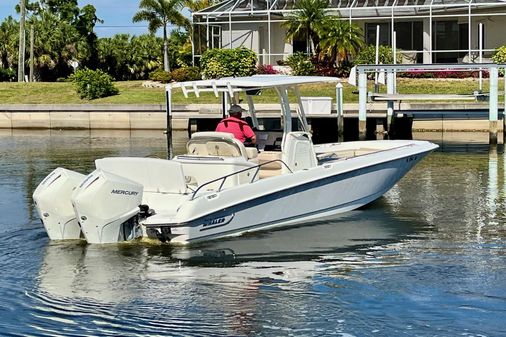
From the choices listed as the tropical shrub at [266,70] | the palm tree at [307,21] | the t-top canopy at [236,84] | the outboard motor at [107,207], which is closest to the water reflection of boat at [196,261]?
the outboard motor at [107,207]

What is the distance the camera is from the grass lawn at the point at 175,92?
3616cm

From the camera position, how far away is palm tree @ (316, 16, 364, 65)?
127 feet

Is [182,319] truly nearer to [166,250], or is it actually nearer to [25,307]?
[25,307]

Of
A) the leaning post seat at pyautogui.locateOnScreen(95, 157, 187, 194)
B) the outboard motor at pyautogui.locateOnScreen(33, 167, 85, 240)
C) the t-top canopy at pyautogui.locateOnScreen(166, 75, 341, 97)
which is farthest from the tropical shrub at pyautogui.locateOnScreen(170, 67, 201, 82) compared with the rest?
the outboard motor at pyautogui.locateOnScreen(33, 167, 85, 240)

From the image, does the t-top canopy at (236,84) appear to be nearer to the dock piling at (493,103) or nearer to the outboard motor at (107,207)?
the outboard motor at (107,207)

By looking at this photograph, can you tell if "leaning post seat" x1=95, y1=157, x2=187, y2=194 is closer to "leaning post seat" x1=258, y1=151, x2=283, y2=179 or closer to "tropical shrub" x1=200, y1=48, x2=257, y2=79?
"leaning post seat" x1=258, y1=151, x2=283, y2=179

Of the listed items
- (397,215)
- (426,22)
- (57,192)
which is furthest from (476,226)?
(426,22)

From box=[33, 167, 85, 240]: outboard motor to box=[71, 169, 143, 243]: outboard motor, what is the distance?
1.41ft

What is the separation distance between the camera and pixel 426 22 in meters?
41.5

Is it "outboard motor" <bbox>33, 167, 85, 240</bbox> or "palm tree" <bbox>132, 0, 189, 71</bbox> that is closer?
"outboard motor" <bbox>33, 167, 85, 240</bbox>

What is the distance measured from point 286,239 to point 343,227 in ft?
4.16

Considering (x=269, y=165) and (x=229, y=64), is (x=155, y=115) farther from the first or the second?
(x=269, y=165)

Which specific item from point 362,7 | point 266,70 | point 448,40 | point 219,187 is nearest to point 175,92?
point 266,70

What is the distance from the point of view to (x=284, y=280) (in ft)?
33.6
